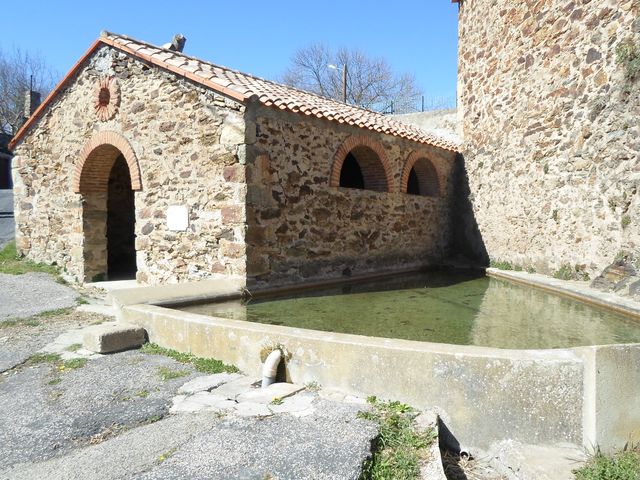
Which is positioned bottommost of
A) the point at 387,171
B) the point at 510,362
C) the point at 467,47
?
the point at 510,362

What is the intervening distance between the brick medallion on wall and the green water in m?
4.30

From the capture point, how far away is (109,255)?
9.98 meters

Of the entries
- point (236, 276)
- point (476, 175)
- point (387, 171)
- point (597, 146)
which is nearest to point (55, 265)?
point (236, 276)

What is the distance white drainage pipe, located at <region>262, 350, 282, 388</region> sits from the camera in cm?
326

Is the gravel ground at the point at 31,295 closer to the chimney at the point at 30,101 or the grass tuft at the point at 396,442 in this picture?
the grass tuft at the point at 396,442

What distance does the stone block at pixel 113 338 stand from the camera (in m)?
4.03

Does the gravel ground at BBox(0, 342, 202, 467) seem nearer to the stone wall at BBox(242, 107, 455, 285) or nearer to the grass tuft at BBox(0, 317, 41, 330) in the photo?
the grass tuft at BBox(0, 317, 41, 330)

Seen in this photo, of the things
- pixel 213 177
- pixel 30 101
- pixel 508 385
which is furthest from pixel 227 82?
pixel 30 101

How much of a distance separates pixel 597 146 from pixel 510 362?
5.59 meters

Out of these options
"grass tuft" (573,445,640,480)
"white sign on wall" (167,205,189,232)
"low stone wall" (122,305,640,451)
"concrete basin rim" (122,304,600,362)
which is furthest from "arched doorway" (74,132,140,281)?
"grass tuft" (573,445,640,480)

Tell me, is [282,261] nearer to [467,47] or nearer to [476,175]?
[476,175]

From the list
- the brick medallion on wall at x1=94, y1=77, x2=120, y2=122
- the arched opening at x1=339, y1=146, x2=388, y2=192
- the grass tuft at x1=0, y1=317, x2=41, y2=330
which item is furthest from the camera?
the arched opening at x1=339, y1=146, x2=388, y2=192

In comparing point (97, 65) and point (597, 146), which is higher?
point (97, 65)

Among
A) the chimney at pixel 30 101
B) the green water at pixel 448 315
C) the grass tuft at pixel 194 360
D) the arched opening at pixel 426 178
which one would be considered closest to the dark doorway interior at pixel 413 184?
the arched opening at pixel 426 178
